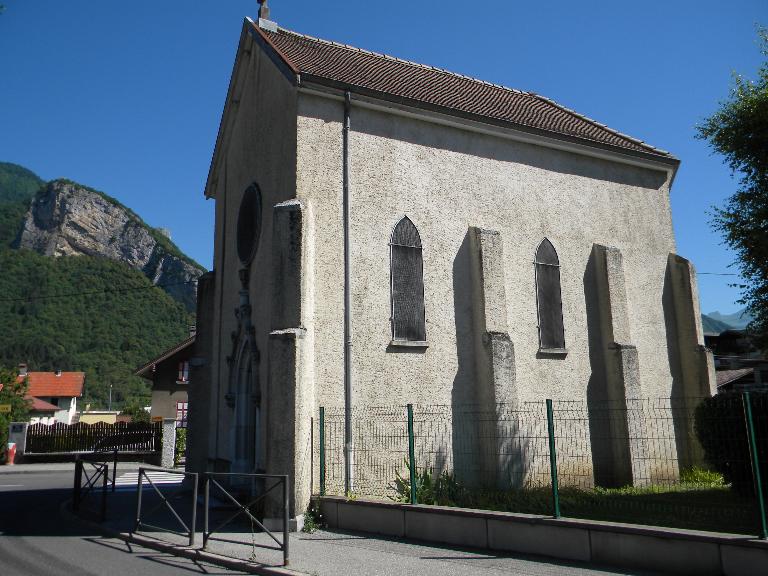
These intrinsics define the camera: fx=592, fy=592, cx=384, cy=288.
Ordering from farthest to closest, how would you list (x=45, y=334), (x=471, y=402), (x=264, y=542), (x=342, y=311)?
1. (x=45, y=334)
2. (x=471, y=402)
3. (x=342, y=311)
4. (x=264, y=542)

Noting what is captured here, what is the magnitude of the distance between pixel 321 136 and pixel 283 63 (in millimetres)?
1962

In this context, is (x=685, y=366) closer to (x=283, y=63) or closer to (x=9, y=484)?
(x=283, y=63)

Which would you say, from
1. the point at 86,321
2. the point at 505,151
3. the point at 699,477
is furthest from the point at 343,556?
the point at 86,321

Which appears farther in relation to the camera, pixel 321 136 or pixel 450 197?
pixel 450 197

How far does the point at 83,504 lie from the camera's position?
523 inches

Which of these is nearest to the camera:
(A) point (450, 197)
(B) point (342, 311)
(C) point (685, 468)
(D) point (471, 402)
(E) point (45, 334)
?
(B) point (342, 311)

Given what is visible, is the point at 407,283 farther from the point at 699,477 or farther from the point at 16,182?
the point at 16,182

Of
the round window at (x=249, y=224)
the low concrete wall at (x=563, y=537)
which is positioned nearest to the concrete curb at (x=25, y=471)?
the round window at (x=249, y=224)

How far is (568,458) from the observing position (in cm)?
1307

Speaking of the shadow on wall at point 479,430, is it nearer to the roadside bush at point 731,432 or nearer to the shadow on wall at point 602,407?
the shadow on wall at point 602,407

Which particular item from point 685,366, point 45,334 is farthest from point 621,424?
point 45,334

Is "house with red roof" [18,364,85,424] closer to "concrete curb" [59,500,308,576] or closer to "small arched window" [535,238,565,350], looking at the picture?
"concrete curb" [59,500,308,576]

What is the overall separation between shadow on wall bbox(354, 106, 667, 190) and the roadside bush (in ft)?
22.6

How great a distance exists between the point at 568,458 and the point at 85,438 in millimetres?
23992
